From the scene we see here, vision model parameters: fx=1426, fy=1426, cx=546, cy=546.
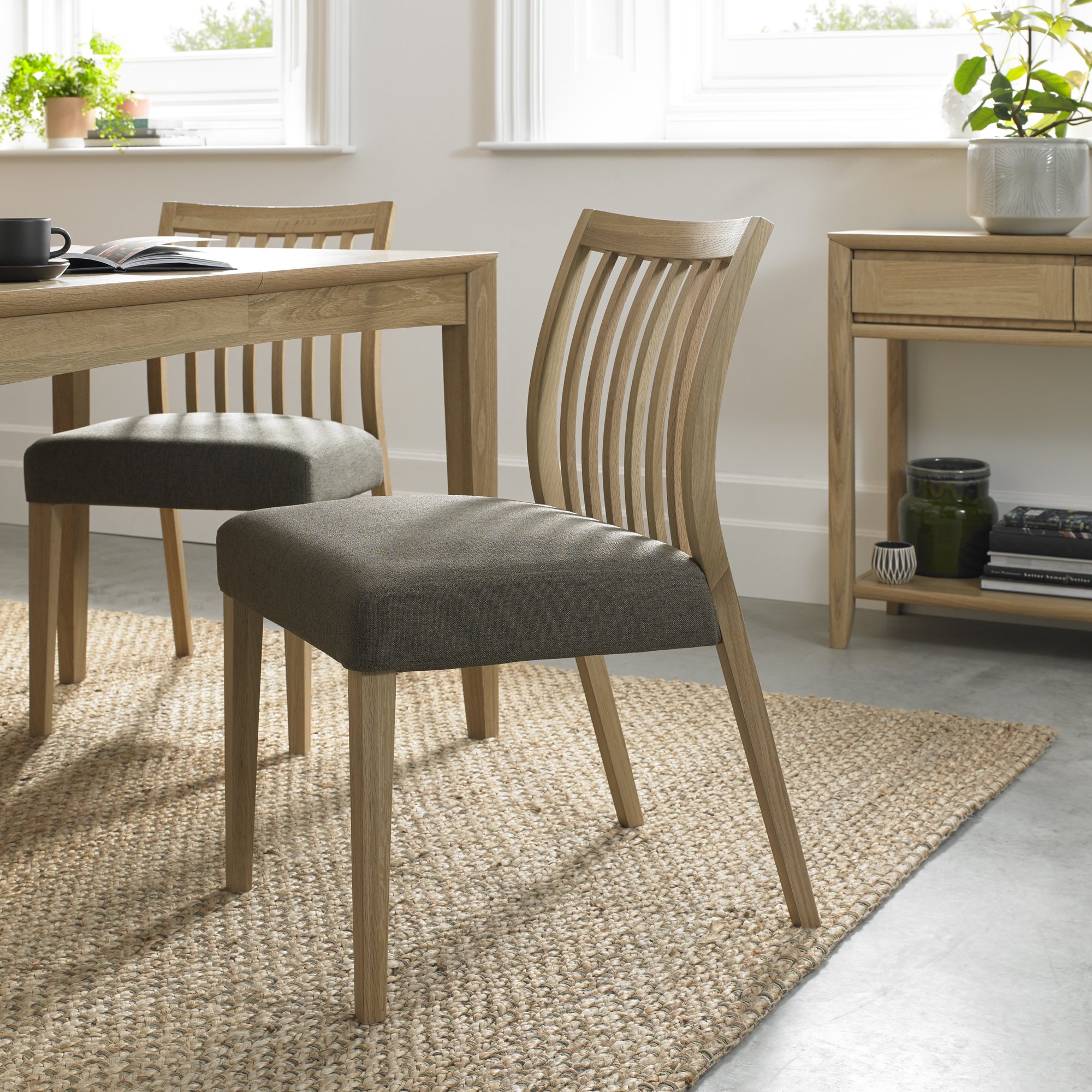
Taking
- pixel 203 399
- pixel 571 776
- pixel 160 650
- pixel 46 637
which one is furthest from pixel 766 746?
pixel 203 399

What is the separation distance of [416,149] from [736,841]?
213 cm

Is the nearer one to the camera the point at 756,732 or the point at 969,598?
the point at 756,732

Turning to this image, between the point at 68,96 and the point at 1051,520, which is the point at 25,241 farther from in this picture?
the point at 68,96

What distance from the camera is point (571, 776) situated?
204 centimetres

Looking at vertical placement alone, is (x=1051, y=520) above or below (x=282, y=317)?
below

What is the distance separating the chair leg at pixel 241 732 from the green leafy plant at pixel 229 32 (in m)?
2.66

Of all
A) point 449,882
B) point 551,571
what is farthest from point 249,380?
point 551,571

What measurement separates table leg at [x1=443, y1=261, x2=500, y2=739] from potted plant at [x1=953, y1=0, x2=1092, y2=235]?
1.03 metres

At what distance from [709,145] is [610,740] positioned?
167 cm

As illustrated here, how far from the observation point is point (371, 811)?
135cm

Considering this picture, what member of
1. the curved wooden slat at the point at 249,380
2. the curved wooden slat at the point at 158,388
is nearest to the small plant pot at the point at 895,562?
the curved wooden slat at the point at 249,380

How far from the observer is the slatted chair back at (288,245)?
2.32m

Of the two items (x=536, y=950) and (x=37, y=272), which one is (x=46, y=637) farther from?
(x=536, y=950)

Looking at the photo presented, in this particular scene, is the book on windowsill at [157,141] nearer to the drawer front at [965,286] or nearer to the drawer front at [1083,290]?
the drawer front at [965,286]
